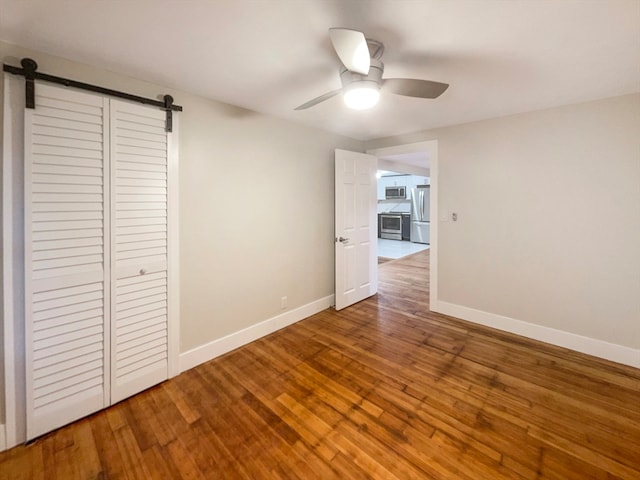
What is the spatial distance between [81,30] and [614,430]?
3799 millimetres

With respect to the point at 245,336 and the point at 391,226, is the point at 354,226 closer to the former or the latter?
the point at 245,336

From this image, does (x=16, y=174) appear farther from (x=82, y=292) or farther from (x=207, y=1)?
(x=207, y=1)

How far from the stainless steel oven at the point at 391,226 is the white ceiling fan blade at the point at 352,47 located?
867 centimetres

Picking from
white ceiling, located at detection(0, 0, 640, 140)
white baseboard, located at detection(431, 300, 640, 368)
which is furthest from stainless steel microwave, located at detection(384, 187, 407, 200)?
white ceiling, located at detection(0, 0, 640, 140)

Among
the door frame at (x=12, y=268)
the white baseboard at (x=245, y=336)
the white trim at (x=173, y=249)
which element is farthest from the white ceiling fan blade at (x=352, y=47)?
the white baseboard at (x=245, y=336)

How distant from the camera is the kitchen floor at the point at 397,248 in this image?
730 cm

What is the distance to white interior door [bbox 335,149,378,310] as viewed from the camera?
3414mm

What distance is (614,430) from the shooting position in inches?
64.7

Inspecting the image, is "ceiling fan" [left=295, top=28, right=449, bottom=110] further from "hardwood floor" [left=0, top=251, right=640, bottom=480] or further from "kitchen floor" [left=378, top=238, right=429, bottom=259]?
"kitchen floor" [left=378, top=238, right=429, bottom=259]

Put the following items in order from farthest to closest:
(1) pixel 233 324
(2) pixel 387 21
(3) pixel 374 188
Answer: (3) pixel 374 188 → (1) pixel 233 324 → (2) pixel 387 21

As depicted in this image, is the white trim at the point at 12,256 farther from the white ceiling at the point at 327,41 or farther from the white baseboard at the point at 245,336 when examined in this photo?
the white baseboard at the point at 245,336

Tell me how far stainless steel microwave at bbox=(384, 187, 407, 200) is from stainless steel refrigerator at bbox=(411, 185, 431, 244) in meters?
0.44

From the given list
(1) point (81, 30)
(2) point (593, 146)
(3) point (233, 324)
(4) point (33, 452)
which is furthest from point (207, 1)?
(2) point (593, 146)

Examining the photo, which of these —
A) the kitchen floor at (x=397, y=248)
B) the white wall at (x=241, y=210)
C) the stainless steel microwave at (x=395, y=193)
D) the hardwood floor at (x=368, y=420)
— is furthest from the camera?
the stainless steel microwave at (x=395, y=193)
